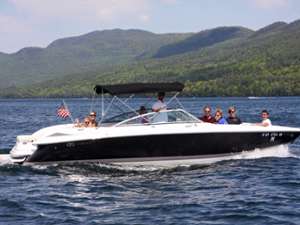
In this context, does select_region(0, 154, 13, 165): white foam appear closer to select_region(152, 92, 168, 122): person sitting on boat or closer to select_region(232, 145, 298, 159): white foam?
select_region(152, 92, 168, 122): person sitting on boat

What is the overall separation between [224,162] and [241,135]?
0.97m

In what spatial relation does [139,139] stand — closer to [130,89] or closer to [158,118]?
[158,118]

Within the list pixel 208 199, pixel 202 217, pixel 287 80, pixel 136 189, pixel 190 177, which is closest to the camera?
pixel 202 217

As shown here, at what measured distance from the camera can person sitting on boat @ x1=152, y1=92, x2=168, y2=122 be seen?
19.2 m

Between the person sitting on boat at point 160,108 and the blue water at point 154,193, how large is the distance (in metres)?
1.47

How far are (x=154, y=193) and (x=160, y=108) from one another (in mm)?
4694

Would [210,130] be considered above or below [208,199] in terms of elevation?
above

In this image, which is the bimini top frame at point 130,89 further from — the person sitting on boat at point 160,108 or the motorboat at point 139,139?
the person sitting on boat at point 160,108

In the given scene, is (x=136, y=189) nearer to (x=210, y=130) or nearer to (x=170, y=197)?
(x=170, y=197)

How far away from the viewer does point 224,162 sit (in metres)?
19.7

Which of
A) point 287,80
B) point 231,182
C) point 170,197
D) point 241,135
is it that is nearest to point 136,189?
point 170,197

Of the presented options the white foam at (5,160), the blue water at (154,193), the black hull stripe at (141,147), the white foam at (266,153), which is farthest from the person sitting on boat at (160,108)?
the white foam at (5,160)

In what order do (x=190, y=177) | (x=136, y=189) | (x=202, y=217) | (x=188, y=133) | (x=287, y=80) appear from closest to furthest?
(x=202, y=217) → (x=136, y=189) → (x=190, y=177) → (x=188, y=133) → (x=287, y=80)

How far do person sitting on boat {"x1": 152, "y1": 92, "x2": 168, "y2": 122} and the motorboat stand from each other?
0.03 m
